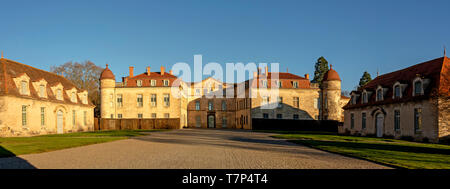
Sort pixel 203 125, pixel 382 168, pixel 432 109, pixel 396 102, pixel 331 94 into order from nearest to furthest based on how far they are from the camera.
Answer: pixel 382 168 < pixel 432 109 < pixel 396 102 < pixel 331 94 < pixel 203 125

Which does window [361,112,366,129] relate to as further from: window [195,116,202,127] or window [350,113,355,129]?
window [195,116,202,127]

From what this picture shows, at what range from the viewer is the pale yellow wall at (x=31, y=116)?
1024 inches

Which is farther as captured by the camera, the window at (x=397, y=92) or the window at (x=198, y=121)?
the window at (x=198, y=121)

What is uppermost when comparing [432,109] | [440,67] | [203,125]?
[440,67]

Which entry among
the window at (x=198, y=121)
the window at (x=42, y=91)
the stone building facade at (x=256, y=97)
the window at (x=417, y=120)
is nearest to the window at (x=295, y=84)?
the stone building facade at (x=256, y=97)

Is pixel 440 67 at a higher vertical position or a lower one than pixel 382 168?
higher

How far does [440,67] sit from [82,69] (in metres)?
49.1

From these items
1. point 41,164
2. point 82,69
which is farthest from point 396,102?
point 82,69

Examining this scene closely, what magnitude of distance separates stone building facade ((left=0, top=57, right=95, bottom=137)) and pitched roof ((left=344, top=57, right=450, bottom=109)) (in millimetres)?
30797

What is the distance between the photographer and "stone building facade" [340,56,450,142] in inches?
873

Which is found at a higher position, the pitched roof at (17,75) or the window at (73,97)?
the pitched roof at (17,75)

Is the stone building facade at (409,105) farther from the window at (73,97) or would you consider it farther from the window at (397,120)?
the window at (73,97)
